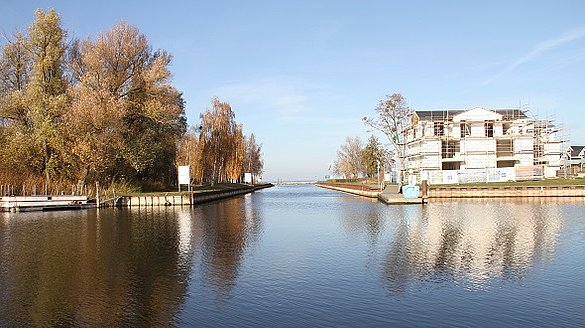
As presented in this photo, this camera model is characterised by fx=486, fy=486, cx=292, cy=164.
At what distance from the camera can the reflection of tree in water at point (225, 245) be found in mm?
13281

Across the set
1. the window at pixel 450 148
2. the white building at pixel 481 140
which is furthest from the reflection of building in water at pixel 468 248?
the window at pixel 450 148

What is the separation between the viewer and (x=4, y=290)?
476 inches

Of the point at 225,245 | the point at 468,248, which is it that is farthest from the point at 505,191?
the point at 225,245

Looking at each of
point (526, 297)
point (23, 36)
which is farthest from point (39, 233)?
point (23, 36)

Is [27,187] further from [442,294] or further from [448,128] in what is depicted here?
[448,128]

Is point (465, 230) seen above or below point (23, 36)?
below

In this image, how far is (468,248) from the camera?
17188 millimetres

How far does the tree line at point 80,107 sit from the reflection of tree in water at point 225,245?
15438 millimetres

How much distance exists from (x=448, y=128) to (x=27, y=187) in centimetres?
5291

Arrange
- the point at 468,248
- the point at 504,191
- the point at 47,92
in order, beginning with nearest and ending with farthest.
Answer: the point at 468,248 → the point at 47,92 → the point at 504,191

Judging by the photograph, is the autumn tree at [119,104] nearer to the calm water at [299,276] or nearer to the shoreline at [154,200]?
the shoreline at [154,200]

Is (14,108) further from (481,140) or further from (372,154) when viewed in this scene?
(372,154)

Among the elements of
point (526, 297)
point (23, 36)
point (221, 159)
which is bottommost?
point (526, 297)

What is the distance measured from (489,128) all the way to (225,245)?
59898 millimetres
